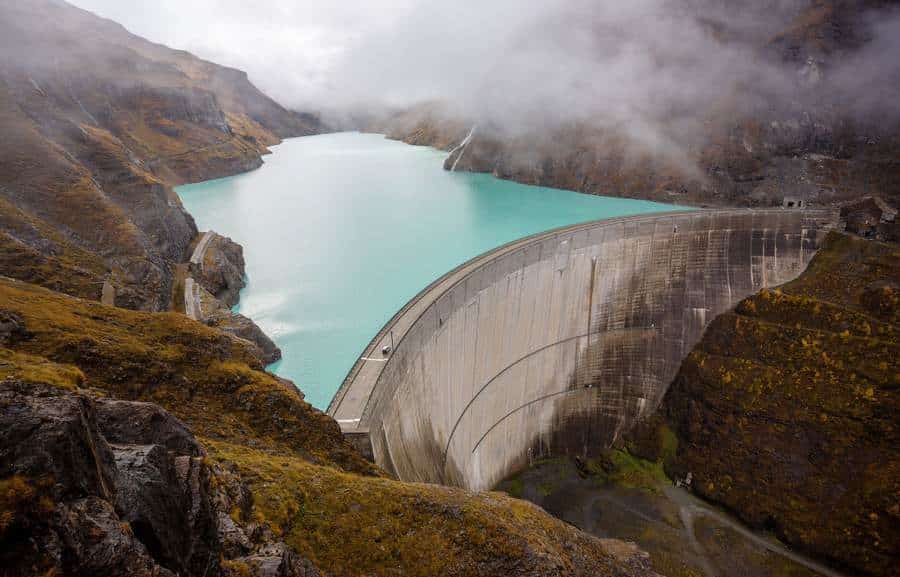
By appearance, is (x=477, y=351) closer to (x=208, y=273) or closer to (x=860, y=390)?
(x=208, y=273)

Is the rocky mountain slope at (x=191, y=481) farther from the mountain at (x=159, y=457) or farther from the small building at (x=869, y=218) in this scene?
the small building at (x=869, y=218)

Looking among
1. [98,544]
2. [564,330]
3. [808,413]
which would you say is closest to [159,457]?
[98,544]

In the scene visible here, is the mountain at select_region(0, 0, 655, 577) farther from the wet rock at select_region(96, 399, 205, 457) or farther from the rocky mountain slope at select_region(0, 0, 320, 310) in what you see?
the rocky mountain slope at select_region(0, 0, 320, 310)

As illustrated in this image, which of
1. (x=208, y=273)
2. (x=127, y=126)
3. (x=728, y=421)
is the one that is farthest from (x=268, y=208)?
(x=728, y=421)

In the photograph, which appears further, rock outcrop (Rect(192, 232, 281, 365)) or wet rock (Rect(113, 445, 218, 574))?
rock outcrop (Rect(192, 232, 281, 365))

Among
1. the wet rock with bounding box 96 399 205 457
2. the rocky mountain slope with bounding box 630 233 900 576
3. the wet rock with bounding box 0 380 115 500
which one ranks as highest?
the wet rock with bounding box 0 380 115 500

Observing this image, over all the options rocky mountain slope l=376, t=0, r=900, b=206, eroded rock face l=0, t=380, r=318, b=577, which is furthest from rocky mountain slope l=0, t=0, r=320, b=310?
rocky mountain slope l=376, t=0, r=900, b=206

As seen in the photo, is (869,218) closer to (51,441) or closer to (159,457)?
(159,457)
